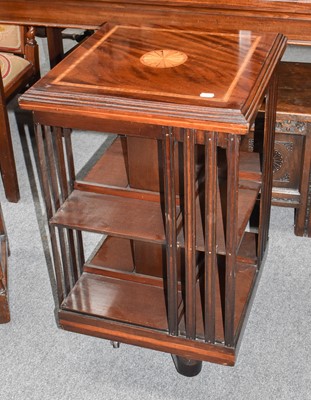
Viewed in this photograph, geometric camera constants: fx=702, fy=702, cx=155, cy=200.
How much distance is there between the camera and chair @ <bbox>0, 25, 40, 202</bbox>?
2.96m

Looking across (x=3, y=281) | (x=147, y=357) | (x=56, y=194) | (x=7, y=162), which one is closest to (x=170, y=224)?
(x=56, y=194)

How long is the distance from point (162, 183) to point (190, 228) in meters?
0.28

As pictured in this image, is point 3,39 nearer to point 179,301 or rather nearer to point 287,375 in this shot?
point 179,301

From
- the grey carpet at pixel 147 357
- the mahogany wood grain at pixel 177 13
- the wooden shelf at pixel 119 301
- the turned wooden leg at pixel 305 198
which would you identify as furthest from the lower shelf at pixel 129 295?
the mahogany wood grain at pixel 177 13

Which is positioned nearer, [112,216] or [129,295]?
[112,216]

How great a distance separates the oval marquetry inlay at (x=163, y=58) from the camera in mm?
1928

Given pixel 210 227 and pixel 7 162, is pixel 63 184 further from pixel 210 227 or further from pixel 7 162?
pixel 7 162

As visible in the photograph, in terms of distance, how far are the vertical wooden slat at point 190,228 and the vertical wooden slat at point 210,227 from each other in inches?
1.5

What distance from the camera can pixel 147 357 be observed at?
233cm

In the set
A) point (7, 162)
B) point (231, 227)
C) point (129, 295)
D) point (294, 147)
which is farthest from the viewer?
point (7, 162)

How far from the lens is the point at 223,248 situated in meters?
1.90

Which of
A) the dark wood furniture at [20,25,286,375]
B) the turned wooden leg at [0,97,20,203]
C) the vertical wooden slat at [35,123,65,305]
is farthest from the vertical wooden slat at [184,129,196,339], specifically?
the turned wooden leg at [0,97,20,203]

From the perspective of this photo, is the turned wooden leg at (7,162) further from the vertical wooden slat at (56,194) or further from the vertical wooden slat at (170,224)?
the vertical wooden slat at (170,224)

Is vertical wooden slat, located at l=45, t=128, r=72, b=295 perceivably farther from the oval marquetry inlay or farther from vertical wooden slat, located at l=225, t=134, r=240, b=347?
vertical wooden slat, located at l=225, t=134, r=240, b=347
